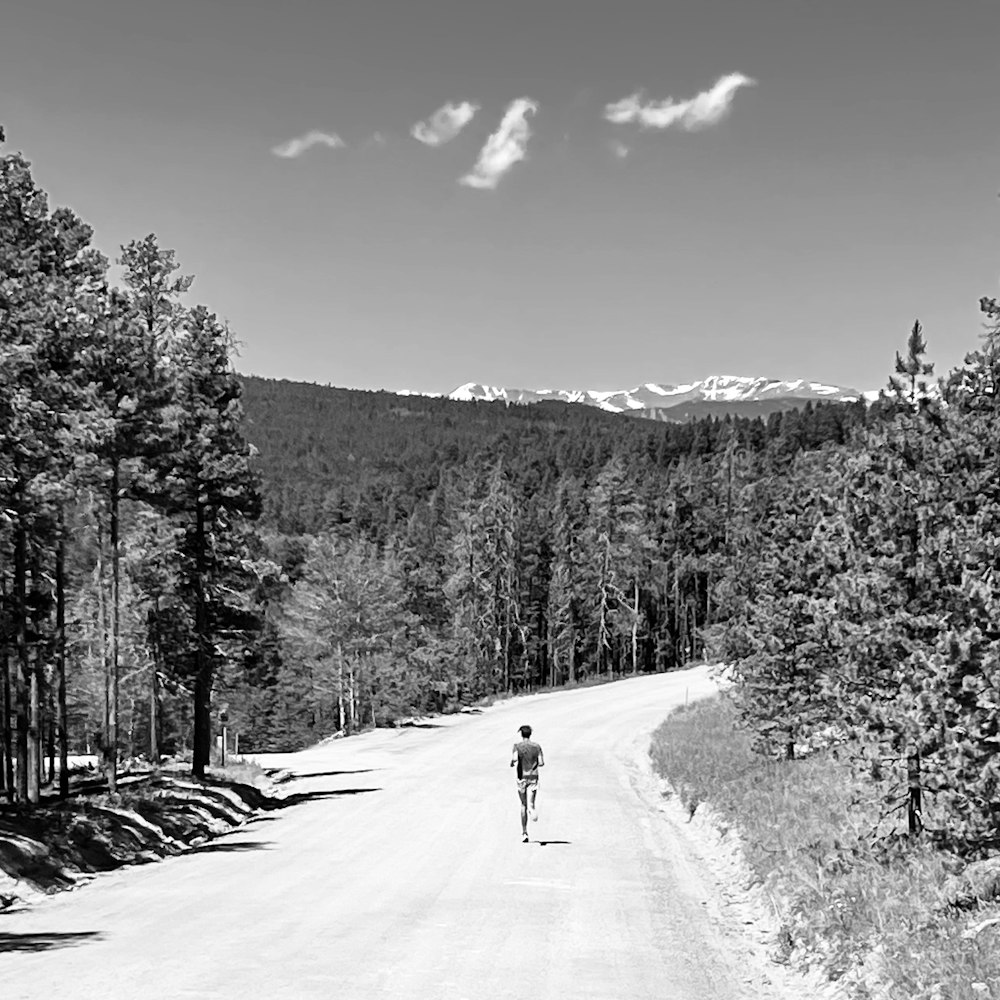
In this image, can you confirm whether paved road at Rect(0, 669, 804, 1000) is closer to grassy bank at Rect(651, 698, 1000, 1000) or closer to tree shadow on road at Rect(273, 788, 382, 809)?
grassy bank at Rect(651, 698, 1000, 1000)

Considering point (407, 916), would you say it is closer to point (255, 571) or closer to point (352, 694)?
point (255, 571)

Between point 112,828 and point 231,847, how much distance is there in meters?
2.13

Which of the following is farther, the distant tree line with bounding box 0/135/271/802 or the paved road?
the distant tree line with bounding box 0/135/271/802

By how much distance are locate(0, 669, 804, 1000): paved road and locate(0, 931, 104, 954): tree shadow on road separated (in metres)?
0.03

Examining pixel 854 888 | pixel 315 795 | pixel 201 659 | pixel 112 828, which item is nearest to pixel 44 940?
pixel 112 828

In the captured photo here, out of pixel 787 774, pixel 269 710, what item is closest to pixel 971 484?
pixel 787 774

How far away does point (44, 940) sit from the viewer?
11.2 metres

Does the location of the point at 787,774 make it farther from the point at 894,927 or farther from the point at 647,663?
the point at 647,663

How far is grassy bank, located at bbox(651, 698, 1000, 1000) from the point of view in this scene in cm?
860

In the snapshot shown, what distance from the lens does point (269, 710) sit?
279 feet

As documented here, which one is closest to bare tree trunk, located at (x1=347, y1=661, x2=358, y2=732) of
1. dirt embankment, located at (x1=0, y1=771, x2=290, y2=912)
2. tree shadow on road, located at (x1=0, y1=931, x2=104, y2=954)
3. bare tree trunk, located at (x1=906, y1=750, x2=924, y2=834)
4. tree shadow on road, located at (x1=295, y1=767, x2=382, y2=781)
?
tree shadow on road, located at (x1=295, y1=767, x2=382, y2=781)

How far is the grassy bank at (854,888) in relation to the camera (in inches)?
339

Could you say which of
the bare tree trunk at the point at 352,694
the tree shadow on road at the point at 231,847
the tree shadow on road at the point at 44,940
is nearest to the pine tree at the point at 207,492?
the tree shadow on road at the point at 231,847

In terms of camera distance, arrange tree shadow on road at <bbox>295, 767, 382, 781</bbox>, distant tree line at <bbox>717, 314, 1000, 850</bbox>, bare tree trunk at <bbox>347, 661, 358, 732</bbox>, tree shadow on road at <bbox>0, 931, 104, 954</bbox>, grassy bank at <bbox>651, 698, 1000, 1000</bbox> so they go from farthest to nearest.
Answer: bare tree trunk at <bbox>347, 661, 358, 732</bbox>
tree shadow on road at <bbox>295, 767, 382, 781</bbox>
tree shadow on road at <bbox>0, 931, 104, 954</bbox>
distant tree line at <bbox>717, 314, 1000, 850</bbox>
grassy bank at <bbox>651, 698, 1000, 1000</bbox>
